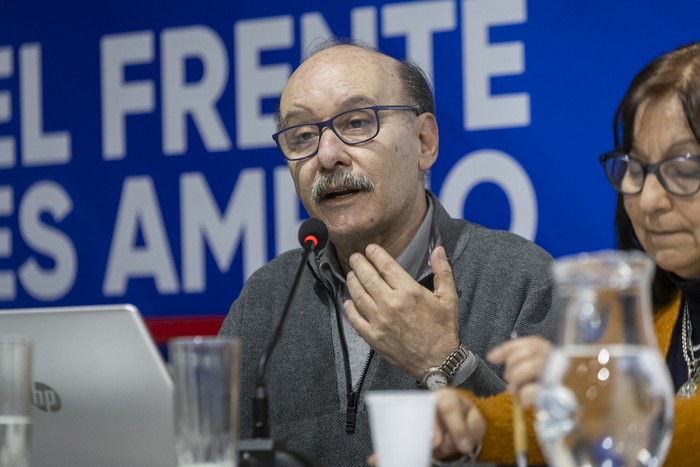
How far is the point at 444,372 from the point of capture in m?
1.80

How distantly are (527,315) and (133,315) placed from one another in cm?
100

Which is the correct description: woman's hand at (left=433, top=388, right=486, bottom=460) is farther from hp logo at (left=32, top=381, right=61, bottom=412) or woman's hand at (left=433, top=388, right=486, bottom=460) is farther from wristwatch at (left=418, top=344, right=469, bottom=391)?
hp logo at (left=32, top=381, right=61, bottom=412)

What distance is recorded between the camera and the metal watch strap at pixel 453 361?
180cm

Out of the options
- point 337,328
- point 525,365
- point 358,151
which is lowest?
point 337,328

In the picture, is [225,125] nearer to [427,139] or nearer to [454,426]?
[427,139]

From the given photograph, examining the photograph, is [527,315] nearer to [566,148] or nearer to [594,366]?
[566,148]

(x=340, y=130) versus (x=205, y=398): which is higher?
(x=340, y=130)

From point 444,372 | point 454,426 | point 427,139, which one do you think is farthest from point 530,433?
point 427,139

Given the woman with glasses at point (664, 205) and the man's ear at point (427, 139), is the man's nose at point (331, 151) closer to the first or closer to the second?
the man's ear at point (427, 139)

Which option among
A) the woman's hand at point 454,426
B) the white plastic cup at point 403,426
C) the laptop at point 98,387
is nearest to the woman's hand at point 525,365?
the white plastic cup at point 403,426

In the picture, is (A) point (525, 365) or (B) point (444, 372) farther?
(B) point (444, 372)

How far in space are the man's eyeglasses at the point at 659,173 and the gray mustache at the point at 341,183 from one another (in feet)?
2.08

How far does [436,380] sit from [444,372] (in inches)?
0.7

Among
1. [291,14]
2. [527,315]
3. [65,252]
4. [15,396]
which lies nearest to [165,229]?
[65,252]
